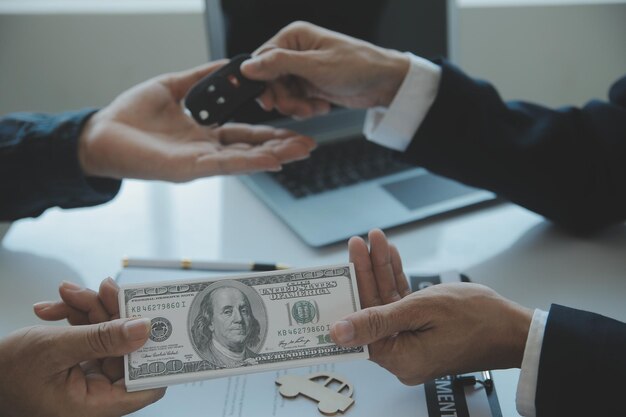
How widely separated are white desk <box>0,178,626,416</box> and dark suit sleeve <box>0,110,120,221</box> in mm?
73

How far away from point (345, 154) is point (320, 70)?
0.89ft

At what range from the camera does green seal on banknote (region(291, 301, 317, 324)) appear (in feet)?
2.60

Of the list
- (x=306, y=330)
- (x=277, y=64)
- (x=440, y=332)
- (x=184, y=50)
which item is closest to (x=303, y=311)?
(x=306, y=330)

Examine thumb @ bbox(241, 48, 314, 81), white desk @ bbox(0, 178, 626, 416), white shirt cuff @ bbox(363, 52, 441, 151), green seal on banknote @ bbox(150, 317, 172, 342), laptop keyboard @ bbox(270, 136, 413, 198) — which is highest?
thumb @ bbox(241, 48, 314, 81)

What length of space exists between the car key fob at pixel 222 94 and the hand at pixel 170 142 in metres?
0.05

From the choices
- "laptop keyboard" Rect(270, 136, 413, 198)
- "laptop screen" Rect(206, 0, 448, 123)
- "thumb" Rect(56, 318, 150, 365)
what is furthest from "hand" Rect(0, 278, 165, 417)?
"laptop screen" Rect(206, 0, 448, 123)

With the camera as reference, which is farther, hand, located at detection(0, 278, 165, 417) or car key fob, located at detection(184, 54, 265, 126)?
car key fob, located at detection(184, 54, 265, 126)

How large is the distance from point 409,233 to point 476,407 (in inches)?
15.6

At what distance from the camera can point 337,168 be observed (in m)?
A: 1.28

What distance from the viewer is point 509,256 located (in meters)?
1.10

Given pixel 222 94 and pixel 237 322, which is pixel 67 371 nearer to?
pixel 237 322

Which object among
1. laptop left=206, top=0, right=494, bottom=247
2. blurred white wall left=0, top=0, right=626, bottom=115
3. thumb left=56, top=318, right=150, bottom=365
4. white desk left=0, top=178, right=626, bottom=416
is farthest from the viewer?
blurred white wall left=0, top=0, right=626, bottom=115

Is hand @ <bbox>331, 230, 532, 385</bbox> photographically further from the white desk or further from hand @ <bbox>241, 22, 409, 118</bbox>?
hand @ <bbox>241, 22, 409, 118</bbox>

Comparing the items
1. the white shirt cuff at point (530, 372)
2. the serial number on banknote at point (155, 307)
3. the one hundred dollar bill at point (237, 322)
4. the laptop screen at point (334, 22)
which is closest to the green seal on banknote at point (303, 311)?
the one hundred dollar bill at point (237, 322)
